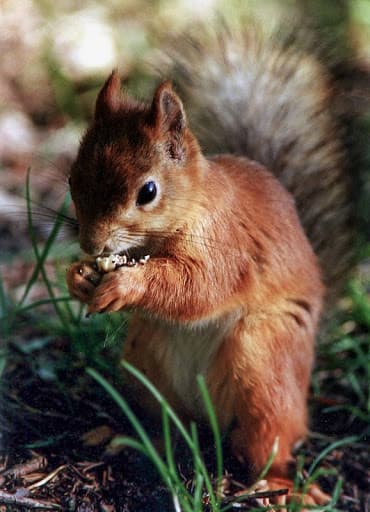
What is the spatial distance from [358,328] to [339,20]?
1.46 metres

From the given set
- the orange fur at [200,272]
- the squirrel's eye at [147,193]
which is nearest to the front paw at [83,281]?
the orange fur at [200,272]

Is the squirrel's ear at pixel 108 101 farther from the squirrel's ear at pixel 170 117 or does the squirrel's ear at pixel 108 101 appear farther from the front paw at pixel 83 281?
the front paw at pixel 83 281

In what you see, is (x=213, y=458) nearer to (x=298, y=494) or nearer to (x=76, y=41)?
(x=298, y=494)

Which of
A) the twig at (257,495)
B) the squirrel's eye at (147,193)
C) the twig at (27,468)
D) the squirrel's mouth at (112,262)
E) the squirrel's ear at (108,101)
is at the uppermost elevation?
the squirrel's ear at (108,101)

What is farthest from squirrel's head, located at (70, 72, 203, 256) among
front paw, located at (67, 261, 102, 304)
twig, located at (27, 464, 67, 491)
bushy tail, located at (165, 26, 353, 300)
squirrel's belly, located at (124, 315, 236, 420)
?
bushy tail, located at (165, 26, 353, 300)

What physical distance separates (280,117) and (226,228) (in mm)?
634

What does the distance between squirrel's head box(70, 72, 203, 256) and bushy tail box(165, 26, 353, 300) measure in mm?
615

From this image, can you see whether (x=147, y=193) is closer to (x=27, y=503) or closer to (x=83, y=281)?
(x=83, y=281)

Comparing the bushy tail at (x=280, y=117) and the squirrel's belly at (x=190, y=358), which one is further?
the bushy tail at (x=280, y=117)

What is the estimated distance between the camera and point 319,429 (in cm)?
191

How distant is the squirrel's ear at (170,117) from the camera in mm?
1340

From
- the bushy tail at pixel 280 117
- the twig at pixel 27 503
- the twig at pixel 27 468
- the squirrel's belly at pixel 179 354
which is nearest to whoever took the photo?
the twig at pixel 27 503

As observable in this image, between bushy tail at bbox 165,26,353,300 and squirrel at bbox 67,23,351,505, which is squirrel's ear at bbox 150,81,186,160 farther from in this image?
bushy tail at bbox 165,26,353,300

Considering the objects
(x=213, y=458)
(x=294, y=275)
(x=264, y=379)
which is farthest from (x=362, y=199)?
(x=213, y=458)
